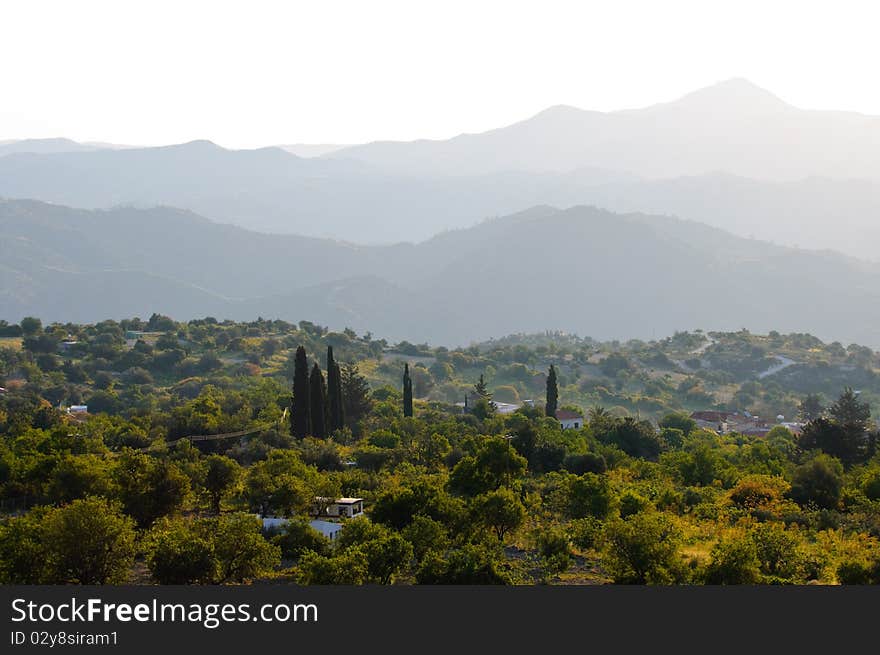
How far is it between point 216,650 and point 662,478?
34.2 meters

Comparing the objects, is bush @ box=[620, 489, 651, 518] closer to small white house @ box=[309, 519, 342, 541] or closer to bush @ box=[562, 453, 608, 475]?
bush @ box=[562, 453, 608, 475]

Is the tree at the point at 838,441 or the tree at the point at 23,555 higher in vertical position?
the tree at the point at 23,555

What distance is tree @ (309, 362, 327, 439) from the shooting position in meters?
58.8

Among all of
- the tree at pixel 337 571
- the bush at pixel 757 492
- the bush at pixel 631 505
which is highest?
the tree at pixel 337 571

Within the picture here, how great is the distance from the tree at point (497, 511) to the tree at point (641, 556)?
6.01 m

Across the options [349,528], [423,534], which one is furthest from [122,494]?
[423,534]

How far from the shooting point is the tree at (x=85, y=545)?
27172mm

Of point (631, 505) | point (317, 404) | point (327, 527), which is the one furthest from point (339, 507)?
point (317, 404)

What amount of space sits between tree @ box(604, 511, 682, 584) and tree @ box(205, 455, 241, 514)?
62.9ft

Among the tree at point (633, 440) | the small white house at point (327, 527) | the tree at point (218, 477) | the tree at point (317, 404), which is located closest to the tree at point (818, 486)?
the tree at point (633, 440)

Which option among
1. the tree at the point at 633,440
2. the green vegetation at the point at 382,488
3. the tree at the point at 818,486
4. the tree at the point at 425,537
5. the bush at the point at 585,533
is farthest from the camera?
the tree at the point at 633,440

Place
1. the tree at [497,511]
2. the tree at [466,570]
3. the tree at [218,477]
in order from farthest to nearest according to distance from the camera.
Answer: the tree at [218,477], the tree at [497,511], the tree at [466,570]

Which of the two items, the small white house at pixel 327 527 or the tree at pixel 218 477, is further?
the tree at pixel 218 477

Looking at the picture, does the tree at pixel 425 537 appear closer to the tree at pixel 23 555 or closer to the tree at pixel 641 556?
the tree at pixel 641 556
